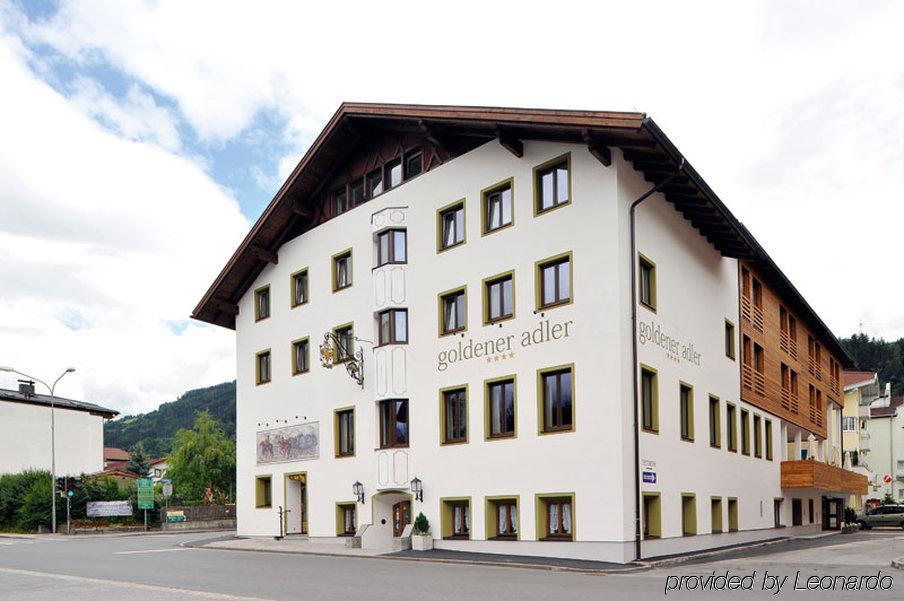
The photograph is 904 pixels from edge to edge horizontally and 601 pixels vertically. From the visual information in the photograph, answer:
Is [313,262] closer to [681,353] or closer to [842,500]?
[681,353]

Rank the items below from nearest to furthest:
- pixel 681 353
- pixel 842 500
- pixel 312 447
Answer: pixel 681 353 → pixel 312 447 → pixel 842 500

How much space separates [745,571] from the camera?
2106cm

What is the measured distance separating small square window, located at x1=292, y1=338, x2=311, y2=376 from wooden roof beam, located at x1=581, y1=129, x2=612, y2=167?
1514cm

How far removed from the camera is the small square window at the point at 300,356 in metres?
35.8

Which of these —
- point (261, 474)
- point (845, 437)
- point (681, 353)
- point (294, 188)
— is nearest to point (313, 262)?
point (294, 188)

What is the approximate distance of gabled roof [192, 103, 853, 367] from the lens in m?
24.4

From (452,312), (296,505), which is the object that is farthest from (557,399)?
(296,505)

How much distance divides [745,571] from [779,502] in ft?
64.0

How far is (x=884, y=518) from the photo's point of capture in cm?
4931

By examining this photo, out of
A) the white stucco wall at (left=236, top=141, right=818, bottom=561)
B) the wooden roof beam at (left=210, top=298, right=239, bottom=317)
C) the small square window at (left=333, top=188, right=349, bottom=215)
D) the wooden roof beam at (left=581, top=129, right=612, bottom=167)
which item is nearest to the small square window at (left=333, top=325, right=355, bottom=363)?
the white stucco wall at (left=236, top=141, right=818, bottom=561)

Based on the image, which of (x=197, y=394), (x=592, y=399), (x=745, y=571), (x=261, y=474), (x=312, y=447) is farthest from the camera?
(x=197, y=394)

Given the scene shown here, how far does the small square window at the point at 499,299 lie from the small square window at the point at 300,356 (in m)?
9.96

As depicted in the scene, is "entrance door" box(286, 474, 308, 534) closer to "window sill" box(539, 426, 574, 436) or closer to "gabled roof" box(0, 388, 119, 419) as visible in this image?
"window sill" box(539, 426, 574, 436)

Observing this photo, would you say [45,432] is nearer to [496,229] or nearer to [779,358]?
[779,358]
